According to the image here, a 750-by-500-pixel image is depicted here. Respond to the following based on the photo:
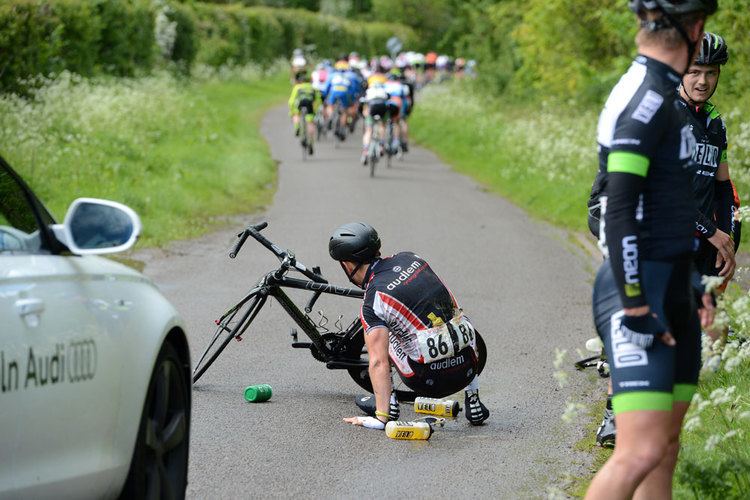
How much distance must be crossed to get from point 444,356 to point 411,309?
1.10 ft

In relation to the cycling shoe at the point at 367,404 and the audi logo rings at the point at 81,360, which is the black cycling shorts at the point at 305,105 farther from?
the audi logo rings at the point at 81,360

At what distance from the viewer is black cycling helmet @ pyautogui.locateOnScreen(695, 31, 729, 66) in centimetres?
738

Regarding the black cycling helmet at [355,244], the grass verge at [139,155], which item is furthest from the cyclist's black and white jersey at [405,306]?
the grass verge at [139,155]

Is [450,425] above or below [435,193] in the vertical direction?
above

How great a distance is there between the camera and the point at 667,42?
4621 millimetres

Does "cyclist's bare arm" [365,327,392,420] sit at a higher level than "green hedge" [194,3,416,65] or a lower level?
higher

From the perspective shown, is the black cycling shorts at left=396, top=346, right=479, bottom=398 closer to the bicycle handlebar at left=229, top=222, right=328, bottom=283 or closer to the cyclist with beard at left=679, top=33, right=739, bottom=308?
the bicycle handlebar at left=229, top=222, right=328, bottom=283

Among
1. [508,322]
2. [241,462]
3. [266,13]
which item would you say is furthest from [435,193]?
[266,13]

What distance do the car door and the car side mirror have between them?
3.8 inches

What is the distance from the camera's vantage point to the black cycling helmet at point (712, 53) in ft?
24.2

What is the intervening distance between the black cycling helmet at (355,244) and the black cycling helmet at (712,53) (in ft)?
7.01

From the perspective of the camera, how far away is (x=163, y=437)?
203 inches

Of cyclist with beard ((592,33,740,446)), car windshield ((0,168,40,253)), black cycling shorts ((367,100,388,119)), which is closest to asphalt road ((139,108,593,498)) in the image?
cyclist with beard ((592,33,740,446))

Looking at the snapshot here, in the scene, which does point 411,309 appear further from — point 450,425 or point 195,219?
point 195,219
